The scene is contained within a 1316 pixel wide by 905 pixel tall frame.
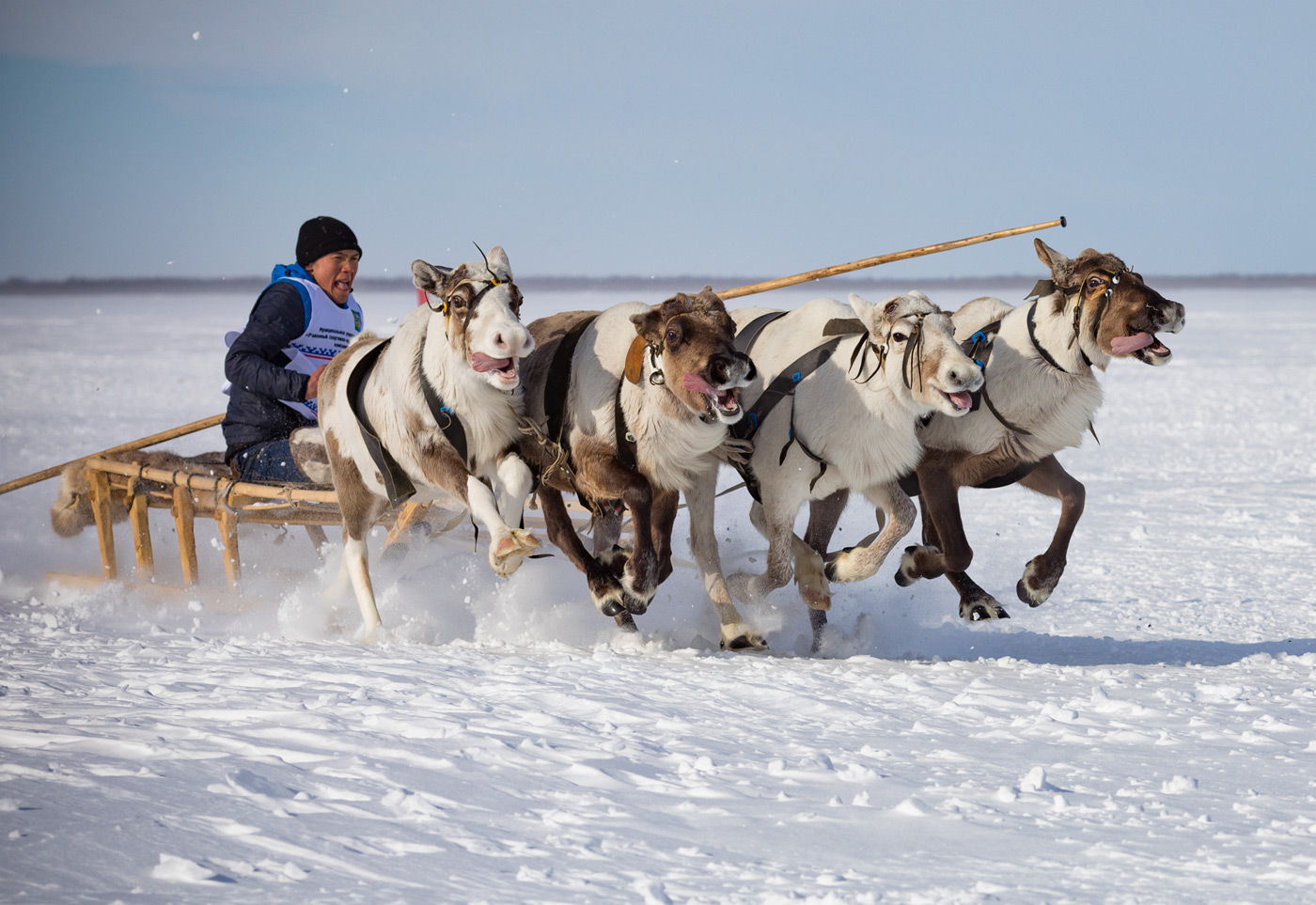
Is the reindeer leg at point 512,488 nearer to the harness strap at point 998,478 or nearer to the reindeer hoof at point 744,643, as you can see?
the reindeer hoof at point 744,643

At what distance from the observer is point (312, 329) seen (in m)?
7.19

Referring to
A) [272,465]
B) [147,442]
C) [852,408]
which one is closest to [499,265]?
[852,408]

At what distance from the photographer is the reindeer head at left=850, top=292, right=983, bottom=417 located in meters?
5.41

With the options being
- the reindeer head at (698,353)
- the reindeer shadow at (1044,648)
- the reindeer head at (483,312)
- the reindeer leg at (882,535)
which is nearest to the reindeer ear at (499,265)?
the reindeer head at (483,312)

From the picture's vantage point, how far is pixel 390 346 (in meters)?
5.99

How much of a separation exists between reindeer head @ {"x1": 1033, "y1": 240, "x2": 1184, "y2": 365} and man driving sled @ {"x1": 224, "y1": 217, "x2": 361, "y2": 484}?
3.85 meters

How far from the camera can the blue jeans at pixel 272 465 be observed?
7.21 meters

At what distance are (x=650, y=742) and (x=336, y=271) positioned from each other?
4.13m

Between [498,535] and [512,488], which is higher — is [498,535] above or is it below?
below

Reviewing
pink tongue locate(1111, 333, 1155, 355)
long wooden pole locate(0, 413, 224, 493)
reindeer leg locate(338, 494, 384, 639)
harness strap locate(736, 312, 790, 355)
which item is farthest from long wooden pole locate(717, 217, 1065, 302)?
long wooden pole locate(0, 413, 224, 493)

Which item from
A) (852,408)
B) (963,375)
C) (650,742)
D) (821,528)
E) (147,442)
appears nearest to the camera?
(650,742)

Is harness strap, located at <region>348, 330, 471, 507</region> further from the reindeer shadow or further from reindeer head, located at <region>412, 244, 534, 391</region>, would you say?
the reindeer shadow

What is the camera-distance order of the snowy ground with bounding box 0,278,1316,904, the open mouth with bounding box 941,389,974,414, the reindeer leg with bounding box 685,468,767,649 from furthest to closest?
the reindeer leg with bounding box 685,468,767,649 < the open mouth with bounding box 941,389,974,414 < the snowy ground with bounding box 0,278,1316,904

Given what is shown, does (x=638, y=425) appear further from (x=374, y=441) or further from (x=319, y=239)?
(x=319, y=239)
